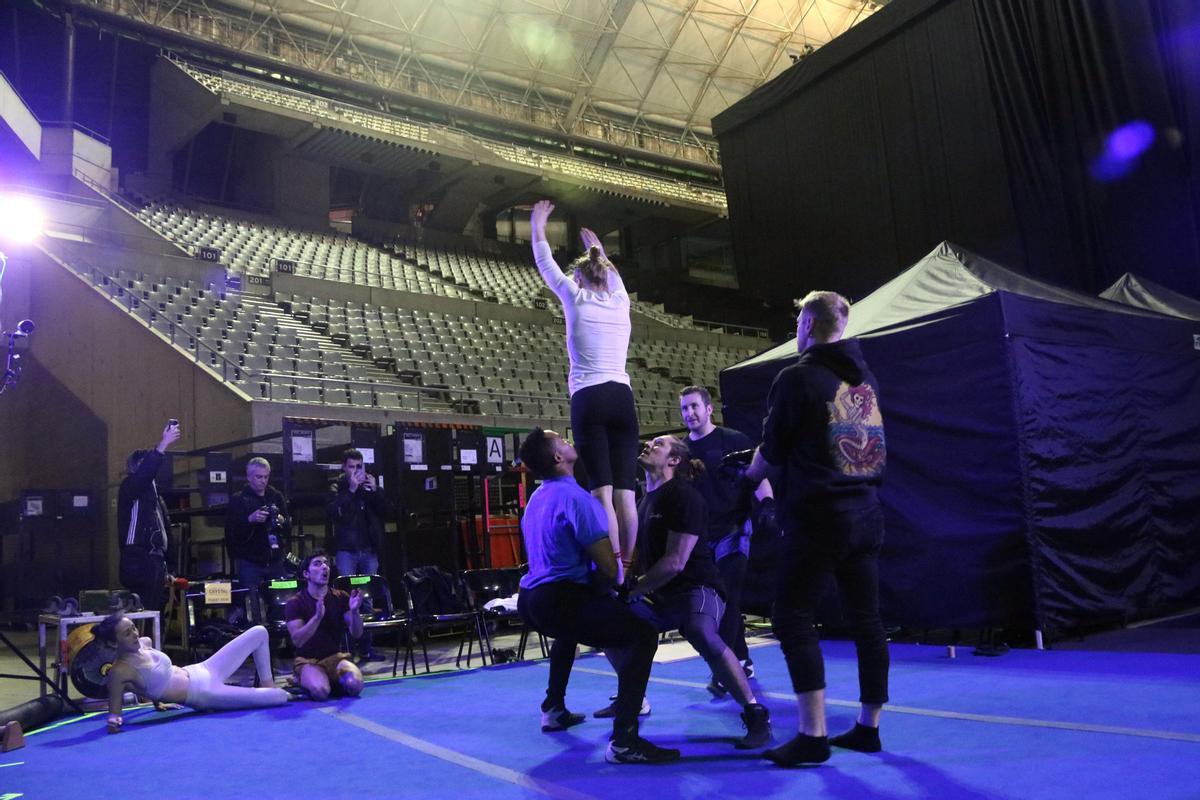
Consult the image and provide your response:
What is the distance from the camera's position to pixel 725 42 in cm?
2964

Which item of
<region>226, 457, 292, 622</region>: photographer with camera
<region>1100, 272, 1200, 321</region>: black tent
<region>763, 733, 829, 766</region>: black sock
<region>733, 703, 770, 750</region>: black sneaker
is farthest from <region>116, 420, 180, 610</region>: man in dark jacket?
<region>1100, 272, 1200, 321</region>: black tent

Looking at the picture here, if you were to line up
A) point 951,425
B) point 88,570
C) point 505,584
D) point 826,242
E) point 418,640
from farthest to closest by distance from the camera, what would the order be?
point 826,242
point 88,570
point 418,640
point 505,584
point 951,425

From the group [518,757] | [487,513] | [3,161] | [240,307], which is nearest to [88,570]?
[240,307]

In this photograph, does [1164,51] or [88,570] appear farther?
[88,570]

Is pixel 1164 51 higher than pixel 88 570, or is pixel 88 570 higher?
pixel 1164 51

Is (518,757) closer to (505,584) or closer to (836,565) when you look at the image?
(836,565)

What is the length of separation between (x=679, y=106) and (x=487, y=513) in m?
24.3

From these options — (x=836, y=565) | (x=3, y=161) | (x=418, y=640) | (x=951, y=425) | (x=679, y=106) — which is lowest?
(x=418, y=640)

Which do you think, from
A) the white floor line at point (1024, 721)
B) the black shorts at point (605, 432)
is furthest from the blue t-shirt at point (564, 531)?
the white floor line at point (1024, 721)

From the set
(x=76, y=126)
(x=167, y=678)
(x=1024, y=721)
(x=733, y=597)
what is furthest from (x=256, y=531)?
(x=76, y=126)

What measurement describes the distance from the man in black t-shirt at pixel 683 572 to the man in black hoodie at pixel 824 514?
0.41m

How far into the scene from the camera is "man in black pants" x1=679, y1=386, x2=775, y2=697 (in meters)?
4.77

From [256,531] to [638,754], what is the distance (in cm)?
518

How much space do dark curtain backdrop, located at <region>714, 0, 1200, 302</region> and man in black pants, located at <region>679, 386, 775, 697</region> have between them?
24.6 ft
